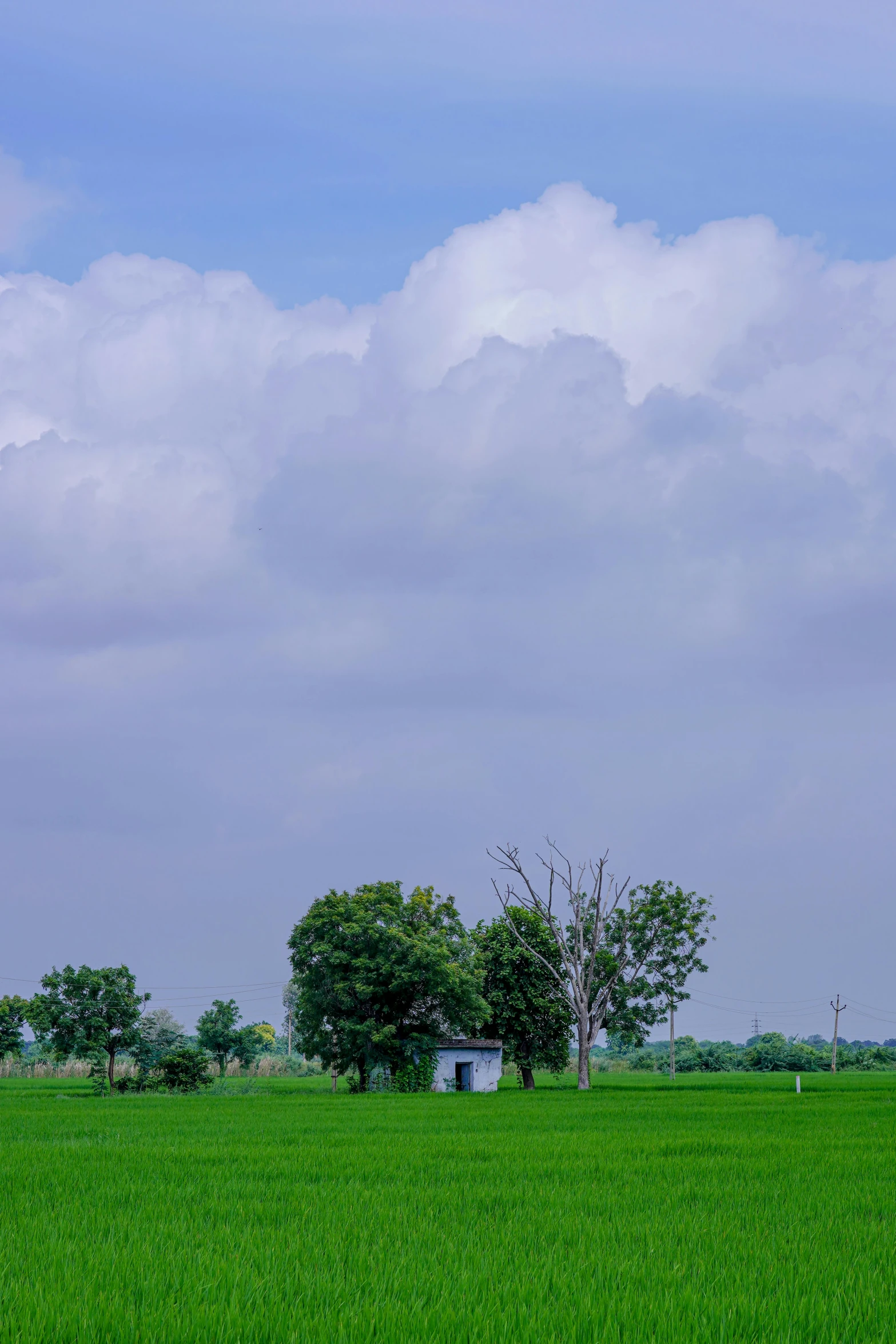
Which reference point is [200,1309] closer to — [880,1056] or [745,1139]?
[745,1139]

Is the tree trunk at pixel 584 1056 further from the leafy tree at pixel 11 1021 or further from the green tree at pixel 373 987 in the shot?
the leafy tree at pixel 11 1021

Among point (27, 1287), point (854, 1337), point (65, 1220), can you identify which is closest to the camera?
point (854, 1337)

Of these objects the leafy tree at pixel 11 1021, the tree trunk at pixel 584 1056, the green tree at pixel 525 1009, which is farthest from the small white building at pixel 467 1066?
the leafy tree at pixel 11 1021

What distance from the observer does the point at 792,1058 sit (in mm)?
89688

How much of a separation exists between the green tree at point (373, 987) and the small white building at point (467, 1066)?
88 centimetres

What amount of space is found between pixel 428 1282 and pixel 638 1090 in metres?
44.2

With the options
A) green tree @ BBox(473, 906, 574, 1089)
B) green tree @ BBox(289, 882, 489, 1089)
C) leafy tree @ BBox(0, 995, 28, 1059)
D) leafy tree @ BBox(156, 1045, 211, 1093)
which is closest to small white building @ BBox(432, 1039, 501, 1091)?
green tree @ BBox(289, 882, 489, 1089)

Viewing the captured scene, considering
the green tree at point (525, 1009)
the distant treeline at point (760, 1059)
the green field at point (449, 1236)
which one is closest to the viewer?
the green field at point (449, 1236)

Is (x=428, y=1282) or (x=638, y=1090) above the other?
(x=428, y=1282)

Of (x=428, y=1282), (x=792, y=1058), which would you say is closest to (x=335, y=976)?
(x=428, y=1282)

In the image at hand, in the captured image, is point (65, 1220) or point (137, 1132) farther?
point (137, 1132)

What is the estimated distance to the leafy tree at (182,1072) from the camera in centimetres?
4744

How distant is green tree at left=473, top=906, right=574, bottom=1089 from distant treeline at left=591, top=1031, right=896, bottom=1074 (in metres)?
26.0

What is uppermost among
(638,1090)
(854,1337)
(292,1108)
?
(854,1337)
